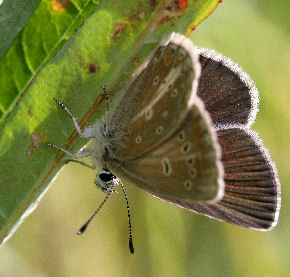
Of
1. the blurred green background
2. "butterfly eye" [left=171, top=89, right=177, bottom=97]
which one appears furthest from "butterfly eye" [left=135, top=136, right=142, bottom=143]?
the blurred green background

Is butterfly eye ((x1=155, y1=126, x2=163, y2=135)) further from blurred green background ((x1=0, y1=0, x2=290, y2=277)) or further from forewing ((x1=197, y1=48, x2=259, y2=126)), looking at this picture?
blurred green background ((x1=0, y1=0, x2=290, y2=277))

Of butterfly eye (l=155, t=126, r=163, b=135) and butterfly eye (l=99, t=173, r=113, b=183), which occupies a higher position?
butterfly eye (l=155, t=126, r=163, b=135)

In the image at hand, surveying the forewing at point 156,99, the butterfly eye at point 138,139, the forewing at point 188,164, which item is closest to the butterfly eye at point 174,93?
the forewing at point 156,99

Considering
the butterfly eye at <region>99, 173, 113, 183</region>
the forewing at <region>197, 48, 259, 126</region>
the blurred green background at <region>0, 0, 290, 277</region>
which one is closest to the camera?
the forewing at <region>197, 48, 259, 126</region>

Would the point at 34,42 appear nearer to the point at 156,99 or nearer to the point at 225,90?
the point at 156,99

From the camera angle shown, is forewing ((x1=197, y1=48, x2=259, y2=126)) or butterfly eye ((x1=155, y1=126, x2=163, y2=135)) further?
forewing ((x1=197, y1=48, x2=259, y2=126))

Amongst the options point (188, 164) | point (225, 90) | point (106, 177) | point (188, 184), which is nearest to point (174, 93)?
point (188, 164)
